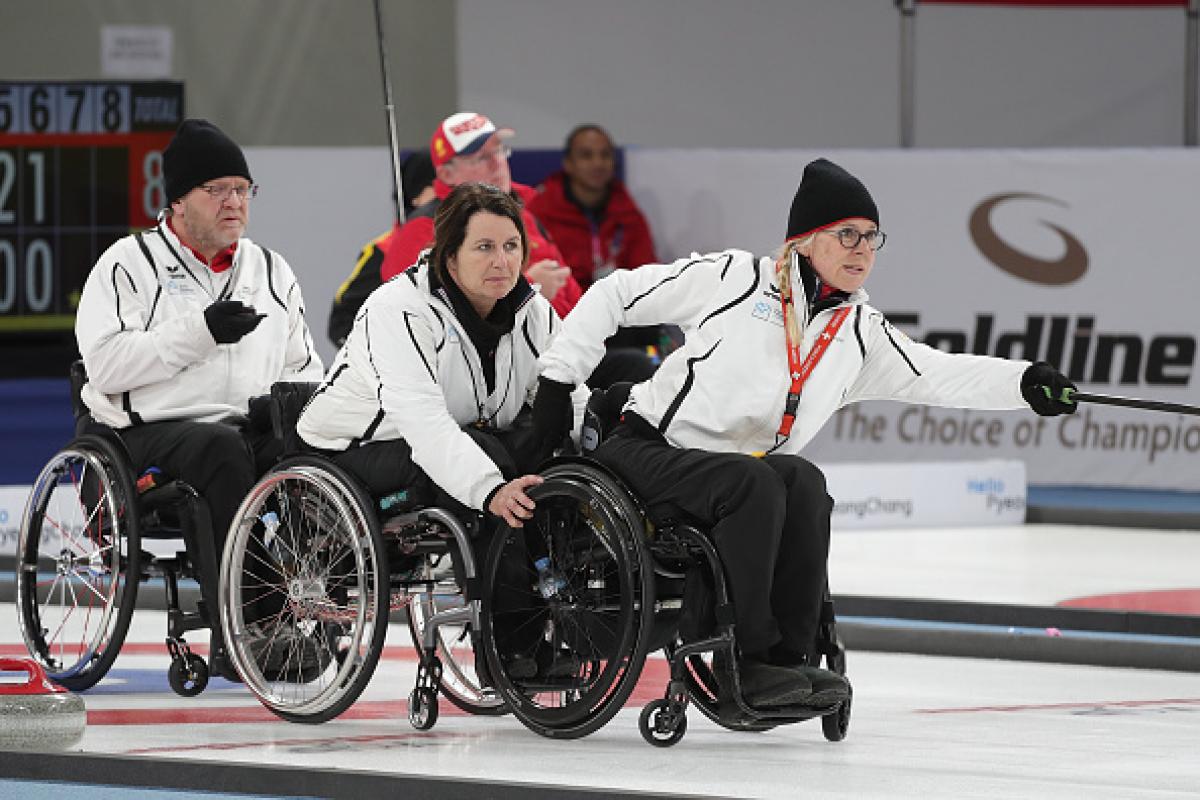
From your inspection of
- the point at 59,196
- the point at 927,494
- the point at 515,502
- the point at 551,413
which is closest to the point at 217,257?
the point at 551,413

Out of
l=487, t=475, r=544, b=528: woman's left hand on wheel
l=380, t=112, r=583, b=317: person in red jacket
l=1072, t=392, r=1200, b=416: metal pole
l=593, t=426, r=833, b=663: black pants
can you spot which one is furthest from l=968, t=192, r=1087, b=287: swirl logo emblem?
l=487, t=475, r=544, b=528: woman's left hand on wheel

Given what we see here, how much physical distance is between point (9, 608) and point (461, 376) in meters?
2.61

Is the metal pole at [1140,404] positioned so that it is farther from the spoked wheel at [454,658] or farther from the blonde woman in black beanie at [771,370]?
the spoked wheel at [454,658]

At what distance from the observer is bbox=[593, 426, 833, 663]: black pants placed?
4402 millimetres

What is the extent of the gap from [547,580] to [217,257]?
4.43ft

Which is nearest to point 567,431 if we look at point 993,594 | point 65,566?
point 65,566

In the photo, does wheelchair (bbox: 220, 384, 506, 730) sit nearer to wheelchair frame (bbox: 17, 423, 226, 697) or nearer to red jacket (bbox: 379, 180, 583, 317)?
wheelchair frame (bbox: 17, 423, 226, 697)

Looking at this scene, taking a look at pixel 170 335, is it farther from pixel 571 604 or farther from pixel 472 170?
pixel 472 170

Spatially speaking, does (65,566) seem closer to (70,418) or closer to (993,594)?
(993,594)

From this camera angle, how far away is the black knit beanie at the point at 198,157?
5445mm

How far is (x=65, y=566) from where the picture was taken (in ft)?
17.8

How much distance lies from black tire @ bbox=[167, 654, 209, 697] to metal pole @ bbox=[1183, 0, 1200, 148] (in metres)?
5.73

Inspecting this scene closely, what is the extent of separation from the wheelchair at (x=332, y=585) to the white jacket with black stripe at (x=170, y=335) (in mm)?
321

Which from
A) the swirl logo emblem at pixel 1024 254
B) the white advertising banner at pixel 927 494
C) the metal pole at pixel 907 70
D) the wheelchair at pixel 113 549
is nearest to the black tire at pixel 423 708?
the wheelchair at pixel 113 549
